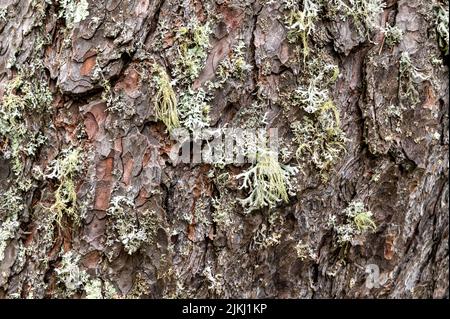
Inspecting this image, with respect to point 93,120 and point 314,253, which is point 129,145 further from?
point 314,253

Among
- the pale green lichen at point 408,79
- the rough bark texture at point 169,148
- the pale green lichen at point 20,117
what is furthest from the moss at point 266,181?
the pale green lichen at point 20,117

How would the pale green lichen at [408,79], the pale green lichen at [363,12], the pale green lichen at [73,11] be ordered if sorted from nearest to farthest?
1. the pale green lichen at [73,11]
2. the pale green lichen at [363,12]
3. the pale green lichen at [408,79]

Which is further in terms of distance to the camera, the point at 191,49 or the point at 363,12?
the point at 363,12

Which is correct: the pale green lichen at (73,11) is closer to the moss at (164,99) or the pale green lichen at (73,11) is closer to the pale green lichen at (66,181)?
the moss at (164,99)

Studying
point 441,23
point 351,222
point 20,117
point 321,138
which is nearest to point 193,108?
point 321,138

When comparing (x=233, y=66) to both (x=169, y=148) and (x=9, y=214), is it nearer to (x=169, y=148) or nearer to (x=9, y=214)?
(x=169, y=148)

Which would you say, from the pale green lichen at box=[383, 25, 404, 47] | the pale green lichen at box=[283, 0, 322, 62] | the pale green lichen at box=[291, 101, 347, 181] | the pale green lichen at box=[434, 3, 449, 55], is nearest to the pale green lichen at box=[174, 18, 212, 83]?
the pale green lichen at box=[283, 0, 322, 62]

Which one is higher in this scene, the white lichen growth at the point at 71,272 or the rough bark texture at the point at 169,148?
the rough bark texture at the point at 169,148
